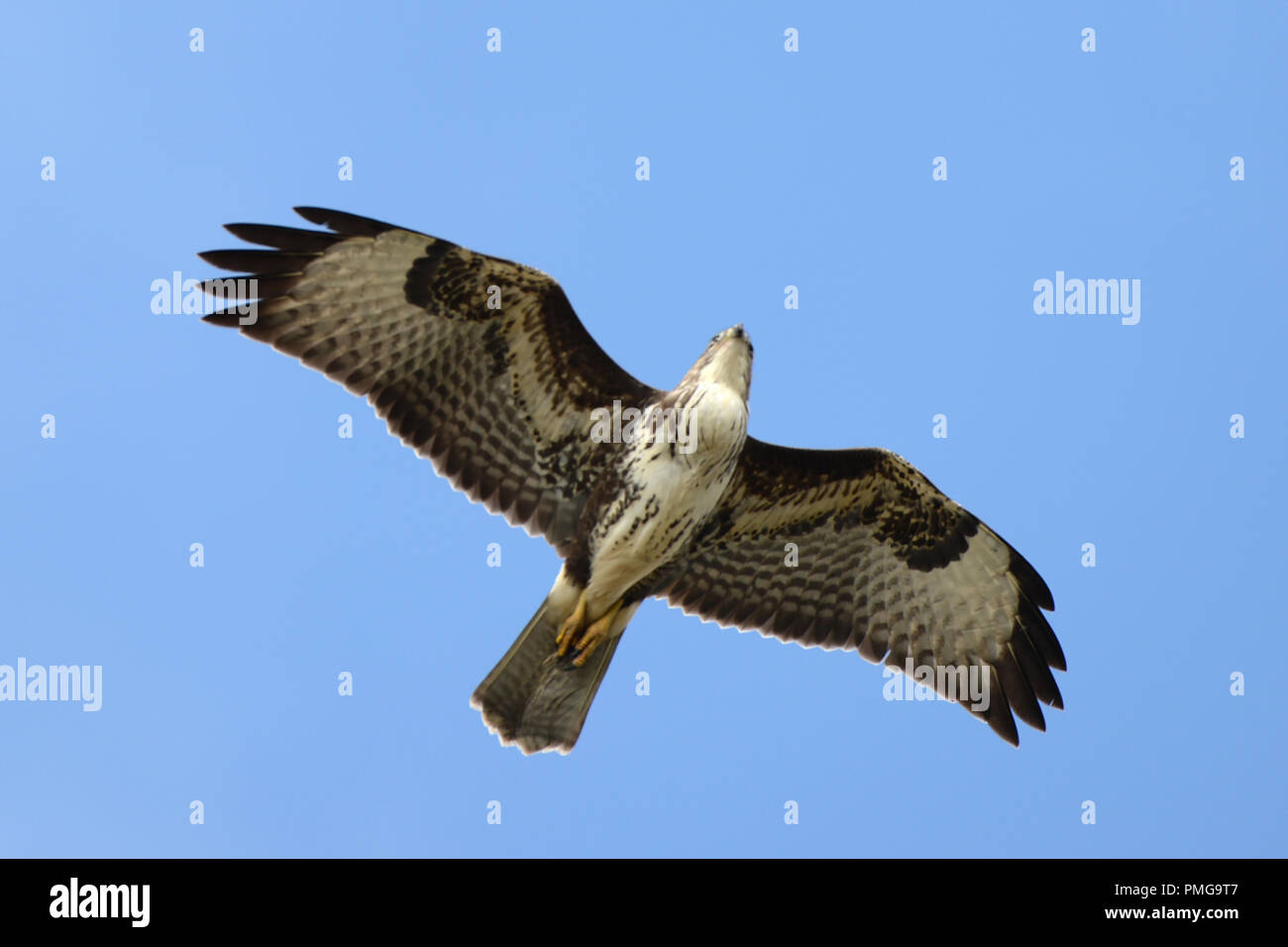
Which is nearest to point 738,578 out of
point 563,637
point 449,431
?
point 563,637

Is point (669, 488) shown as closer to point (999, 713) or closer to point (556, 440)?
point (556, 440)

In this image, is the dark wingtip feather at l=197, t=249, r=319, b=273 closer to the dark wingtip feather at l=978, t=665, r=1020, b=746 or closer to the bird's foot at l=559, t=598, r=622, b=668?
the bird's foot at l=559, t=598, r=622, b=668

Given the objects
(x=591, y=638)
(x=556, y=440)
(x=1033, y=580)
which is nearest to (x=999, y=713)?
(x=1033, y=580)

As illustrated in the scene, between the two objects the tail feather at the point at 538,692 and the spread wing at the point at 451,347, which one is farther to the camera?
the tail feather at the point at 538,692

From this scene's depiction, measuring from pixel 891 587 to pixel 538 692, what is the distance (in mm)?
2864

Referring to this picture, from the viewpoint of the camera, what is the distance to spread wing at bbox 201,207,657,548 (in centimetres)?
1046

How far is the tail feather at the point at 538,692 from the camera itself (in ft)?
34.7

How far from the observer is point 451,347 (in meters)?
10.7

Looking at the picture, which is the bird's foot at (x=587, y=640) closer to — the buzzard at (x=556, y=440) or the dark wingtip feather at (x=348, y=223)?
the buzzard at (x=556, y=440)

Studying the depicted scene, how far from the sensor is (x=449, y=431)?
10.8 metres

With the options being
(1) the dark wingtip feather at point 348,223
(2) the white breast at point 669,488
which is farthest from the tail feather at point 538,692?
(1) the dark wingtip feather at point 348,223

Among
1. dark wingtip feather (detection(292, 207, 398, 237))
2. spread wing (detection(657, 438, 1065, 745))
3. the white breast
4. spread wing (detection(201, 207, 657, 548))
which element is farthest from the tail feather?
dark wingtip feather (detection(292, 207, 398, 237))

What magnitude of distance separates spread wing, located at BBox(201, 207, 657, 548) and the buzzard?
1 centimetres

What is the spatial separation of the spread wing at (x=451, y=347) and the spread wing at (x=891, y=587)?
1293 millimetres
